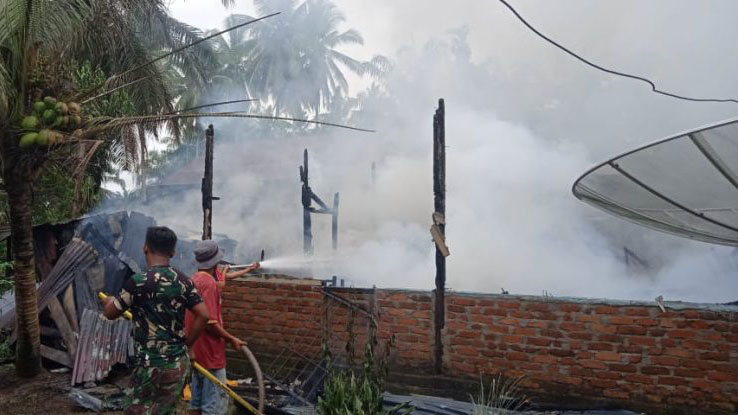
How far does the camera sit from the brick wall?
13.2 feet

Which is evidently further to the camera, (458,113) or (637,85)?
(458,113)

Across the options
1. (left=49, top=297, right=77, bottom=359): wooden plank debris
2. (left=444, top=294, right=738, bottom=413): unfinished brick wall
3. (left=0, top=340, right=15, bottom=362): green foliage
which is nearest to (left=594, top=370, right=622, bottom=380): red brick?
(left=444, top=294, right=738, bottom=413): unfinished brick wall

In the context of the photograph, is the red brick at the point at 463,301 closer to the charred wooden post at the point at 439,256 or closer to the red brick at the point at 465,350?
the charred wooden post at the point at 439,256

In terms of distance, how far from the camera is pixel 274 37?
3105 cm

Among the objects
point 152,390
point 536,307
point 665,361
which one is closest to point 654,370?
point 665,361

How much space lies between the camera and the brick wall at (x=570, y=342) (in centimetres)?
402

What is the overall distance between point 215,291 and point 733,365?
12.8 feet

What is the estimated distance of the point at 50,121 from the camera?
5.10m

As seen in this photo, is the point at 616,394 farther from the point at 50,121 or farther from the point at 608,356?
the point at 50,121

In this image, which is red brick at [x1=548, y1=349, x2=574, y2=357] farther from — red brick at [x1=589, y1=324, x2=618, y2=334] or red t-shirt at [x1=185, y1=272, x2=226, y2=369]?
red t-shirt at [x1=185, y1=272, x2=226, y2=369]

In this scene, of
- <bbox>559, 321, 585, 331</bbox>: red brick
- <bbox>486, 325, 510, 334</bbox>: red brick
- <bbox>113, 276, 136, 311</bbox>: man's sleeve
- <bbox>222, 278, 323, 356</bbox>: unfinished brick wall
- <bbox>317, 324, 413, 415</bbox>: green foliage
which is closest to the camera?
<bbox>113, 276, 136, 311</bbox>: man's sleeve

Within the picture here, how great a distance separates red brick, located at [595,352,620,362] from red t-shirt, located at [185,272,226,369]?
2998mm

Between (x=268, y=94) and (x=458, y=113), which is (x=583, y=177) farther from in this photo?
(x=268, y=94)

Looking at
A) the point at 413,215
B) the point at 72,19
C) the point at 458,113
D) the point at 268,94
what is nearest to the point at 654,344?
the point at 72,19
